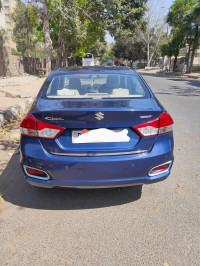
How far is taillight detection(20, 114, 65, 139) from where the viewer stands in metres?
2.30

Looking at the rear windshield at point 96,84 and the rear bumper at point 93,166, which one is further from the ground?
the rear windshield at point 96,84

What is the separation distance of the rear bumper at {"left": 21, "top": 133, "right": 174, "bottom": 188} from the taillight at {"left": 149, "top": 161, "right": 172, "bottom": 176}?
5 cm

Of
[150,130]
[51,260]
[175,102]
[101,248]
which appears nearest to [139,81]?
[150,130]

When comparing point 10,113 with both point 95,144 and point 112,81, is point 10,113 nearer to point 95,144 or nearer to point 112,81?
point 112,81

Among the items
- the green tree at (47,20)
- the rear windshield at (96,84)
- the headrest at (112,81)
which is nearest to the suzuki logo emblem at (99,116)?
the rear windshield at (96,84)

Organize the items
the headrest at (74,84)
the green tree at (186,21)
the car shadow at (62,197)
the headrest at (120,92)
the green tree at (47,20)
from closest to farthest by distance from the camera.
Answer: the car shadow at (62,197) → the headrest at (120,92) → the headrest at (74,84) → the green tree at (47,20) → the green tree at (186,21)

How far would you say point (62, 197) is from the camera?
2.89 m

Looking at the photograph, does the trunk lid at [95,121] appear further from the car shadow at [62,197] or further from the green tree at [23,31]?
the green tree at [23,31]

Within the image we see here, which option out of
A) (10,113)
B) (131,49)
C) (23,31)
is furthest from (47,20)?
(131,49)

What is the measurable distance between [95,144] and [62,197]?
1.02 metres

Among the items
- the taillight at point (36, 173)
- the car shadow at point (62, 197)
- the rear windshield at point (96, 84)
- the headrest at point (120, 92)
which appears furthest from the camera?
the rear windshield at point (96, 84)

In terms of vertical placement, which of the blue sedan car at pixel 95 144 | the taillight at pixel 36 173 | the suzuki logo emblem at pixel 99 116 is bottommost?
the taillight at pixel 36 173

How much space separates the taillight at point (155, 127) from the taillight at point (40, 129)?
0.81 meters

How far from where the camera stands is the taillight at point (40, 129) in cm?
230
